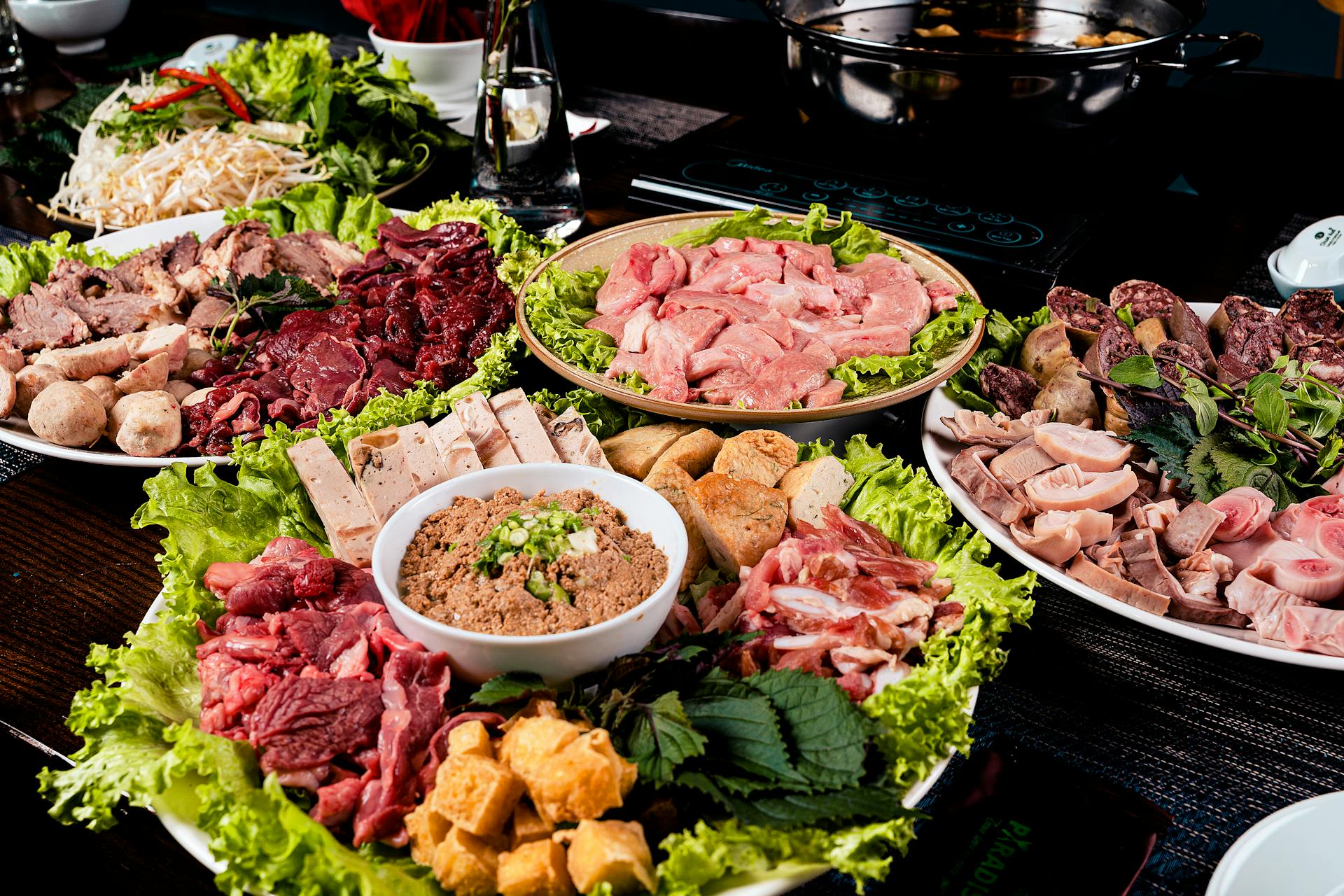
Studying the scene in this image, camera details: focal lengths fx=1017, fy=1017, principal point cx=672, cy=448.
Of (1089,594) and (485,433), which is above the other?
(485,433)

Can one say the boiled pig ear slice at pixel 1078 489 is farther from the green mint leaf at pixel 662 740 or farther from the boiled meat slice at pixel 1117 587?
the green mint leaf at pixel 662 740

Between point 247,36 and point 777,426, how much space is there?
3.42 meters

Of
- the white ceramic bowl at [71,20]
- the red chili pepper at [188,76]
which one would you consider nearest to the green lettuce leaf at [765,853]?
the red chili pepper at [188,76]

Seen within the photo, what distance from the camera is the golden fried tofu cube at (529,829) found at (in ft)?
3.45

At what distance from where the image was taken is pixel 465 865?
103cm

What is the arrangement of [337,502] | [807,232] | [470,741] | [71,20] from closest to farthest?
[470,741]
[337,502]
[807,232]
[71,20]

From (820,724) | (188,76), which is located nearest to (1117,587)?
(820,724)

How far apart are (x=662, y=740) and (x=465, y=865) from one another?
24 centimetres

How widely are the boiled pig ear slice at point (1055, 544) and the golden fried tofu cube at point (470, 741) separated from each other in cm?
87

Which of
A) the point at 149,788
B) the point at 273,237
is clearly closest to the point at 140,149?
the point at 273,237

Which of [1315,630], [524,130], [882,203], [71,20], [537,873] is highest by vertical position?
[71,20]

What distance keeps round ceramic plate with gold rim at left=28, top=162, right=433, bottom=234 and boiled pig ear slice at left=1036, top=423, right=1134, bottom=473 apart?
1.94 metres

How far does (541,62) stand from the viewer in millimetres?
2562

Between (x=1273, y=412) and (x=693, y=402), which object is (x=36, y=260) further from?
(x=1273, y=412)
